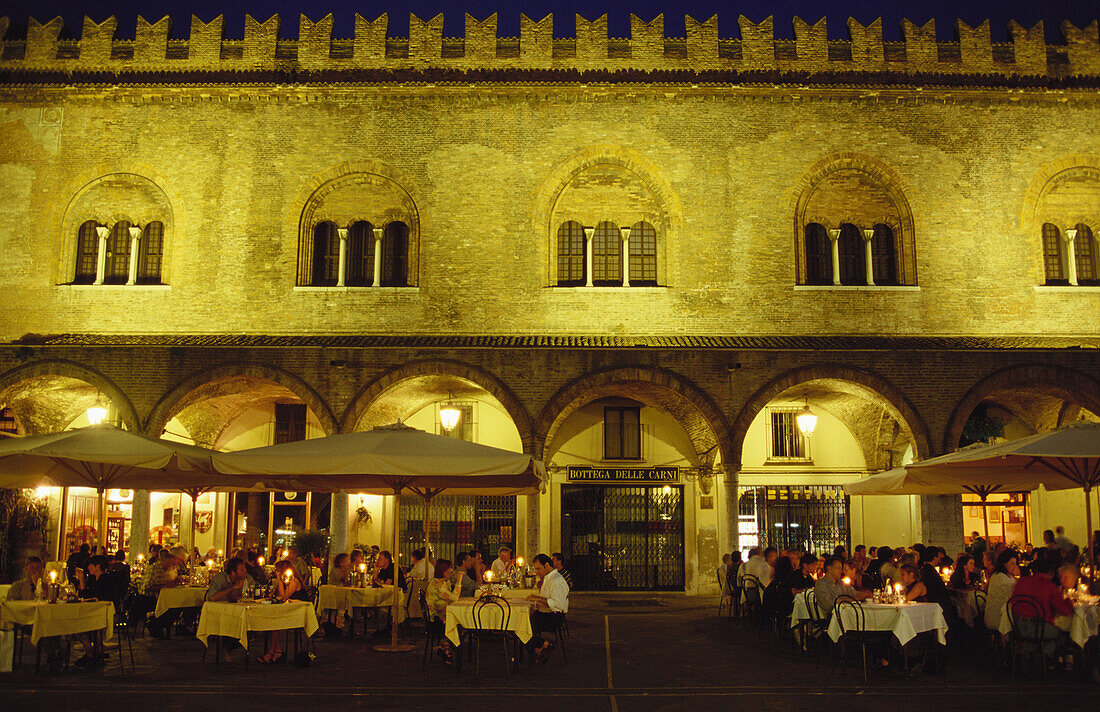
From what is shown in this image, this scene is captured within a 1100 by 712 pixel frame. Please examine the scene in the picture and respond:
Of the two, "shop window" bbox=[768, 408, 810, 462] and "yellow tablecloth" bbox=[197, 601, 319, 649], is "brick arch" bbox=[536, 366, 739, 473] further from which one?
"yellow tablecloth" bbox=[197, 601, 319, 649]

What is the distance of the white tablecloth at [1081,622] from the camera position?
34.0 ft

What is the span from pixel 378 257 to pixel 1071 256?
582 inches

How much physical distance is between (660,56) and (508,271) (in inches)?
229

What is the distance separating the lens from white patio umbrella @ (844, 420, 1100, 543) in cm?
1091

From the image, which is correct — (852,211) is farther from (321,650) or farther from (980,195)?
(321,650)

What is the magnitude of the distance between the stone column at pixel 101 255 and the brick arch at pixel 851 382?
13604 millimetres

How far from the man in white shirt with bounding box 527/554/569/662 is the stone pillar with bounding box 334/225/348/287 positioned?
10576mm

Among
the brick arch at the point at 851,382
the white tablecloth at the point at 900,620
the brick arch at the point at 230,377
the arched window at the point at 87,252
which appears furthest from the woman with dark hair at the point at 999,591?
the arched window at the point at 87,252

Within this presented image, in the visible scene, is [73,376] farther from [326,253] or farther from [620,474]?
[620,474]

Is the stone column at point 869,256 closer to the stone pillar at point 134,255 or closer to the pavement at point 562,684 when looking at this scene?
the pavement at point 562,684

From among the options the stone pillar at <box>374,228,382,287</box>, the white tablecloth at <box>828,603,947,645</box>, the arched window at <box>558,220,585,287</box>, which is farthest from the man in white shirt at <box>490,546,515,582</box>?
the stone pillar at <box>374,228,382,287</box>

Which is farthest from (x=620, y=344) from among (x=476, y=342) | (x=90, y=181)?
(x=90, y=181)

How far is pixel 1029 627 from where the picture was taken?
10664mm

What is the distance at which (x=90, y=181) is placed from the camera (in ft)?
67.7
